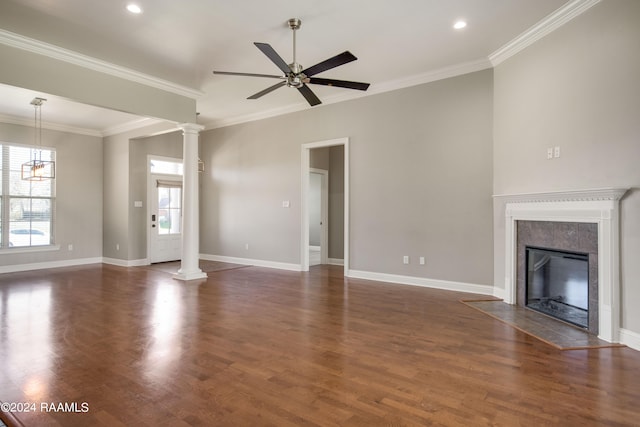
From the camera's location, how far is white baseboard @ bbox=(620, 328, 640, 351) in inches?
115

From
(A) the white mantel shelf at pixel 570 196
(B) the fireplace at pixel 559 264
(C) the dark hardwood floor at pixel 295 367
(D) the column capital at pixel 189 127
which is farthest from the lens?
Result: (D) the column capital at pixel 189 127

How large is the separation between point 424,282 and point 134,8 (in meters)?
4.94

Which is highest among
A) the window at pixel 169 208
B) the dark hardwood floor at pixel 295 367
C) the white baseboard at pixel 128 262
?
the window at pixel 169 208

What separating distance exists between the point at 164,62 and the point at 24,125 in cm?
450

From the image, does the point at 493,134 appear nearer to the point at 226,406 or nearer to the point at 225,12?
the point at 225,12

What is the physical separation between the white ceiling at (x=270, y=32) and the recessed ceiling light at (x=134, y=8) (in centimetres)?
5

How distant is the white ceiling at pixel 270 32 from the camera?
340cm

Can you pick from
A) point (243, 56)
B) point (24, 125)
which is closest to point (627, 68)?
point (243, 56)

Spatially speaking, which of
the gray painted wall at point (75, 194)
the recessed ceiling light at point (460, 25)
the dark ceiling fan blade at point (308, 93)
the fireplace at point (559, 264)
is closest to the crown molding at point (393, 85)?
the recessed ceiling light at point (460, 25)

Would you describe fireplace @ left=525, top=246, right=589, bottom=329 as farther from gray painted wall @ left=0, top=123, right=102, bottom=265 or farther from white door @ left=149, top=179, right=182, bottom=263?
gray painted wall @ left=0, top=123, right=102, bottom=265

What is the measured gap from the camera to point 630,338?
2.96m

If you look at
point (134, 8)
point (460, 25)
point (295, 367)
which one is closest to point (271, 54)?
point (134, 8)

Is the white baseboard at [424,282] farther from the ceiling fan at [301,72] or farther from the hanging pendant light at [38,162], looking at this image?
the hanging pendant light at [38,162]

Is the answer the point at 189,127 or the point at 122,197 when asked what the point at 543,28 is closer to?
the point at 189,127
